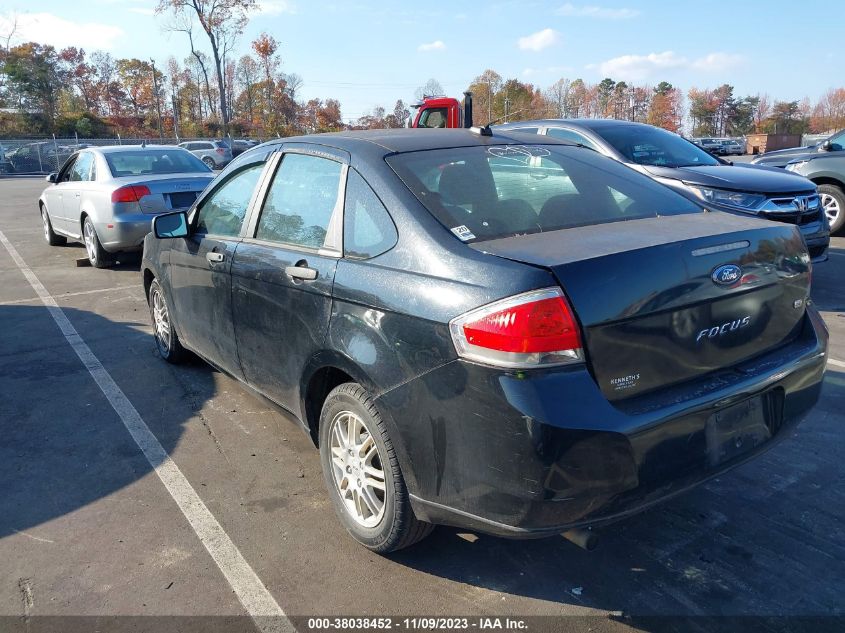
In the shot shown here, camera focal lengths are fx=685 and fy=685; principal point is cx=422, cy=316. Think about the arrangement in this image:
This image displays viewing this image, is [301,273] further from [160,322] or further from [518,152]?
[160,322]

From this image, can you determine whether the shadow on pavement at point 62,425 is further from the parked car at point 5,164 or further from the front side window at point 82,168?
the parked car at point 5,164

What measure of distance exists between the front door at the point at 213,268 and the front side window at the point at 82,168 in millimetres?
6369

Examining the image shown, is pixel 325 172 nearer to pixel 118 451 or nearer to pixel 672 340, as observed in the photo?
pixel 672 340

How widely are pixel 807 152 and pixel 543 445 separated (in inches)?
427

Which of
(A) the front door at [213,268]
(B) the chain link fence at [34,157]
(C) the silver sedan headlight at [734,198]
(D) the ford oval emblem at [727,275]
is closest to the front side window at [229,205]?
(A) the front door at [213,268]

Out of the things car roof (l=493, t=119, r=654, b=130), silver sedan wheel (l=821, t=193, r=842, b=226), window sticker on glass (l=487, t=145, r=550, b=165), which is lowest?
silver sedan wheel (l=821, t=193, r=842, b=226)

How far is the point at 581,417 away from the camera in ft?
7.27

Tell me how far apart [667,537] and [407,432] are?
53.4 inches

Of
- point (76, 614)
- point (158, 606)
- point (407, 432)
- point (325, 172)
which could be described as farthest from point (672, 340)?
point (76, 614)

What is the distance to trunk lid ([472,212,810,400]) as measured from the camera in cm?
232

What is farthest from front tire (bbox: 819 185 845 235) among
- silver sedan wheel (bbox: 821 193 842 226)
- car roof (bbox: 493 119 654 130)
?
car roof (bbox: 493 119 654 130)

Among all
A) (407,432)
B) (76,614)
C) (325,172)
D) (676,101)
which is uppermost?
(676,101)

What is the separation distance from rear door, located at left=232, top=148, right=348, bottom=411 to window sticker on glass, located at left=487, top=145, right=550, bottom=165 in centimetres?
76

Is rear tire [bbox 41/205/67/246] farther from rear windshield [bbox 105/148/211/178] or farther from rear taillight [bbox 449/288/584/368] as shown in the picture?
rear taillight [bbox 449/288/584/368]
